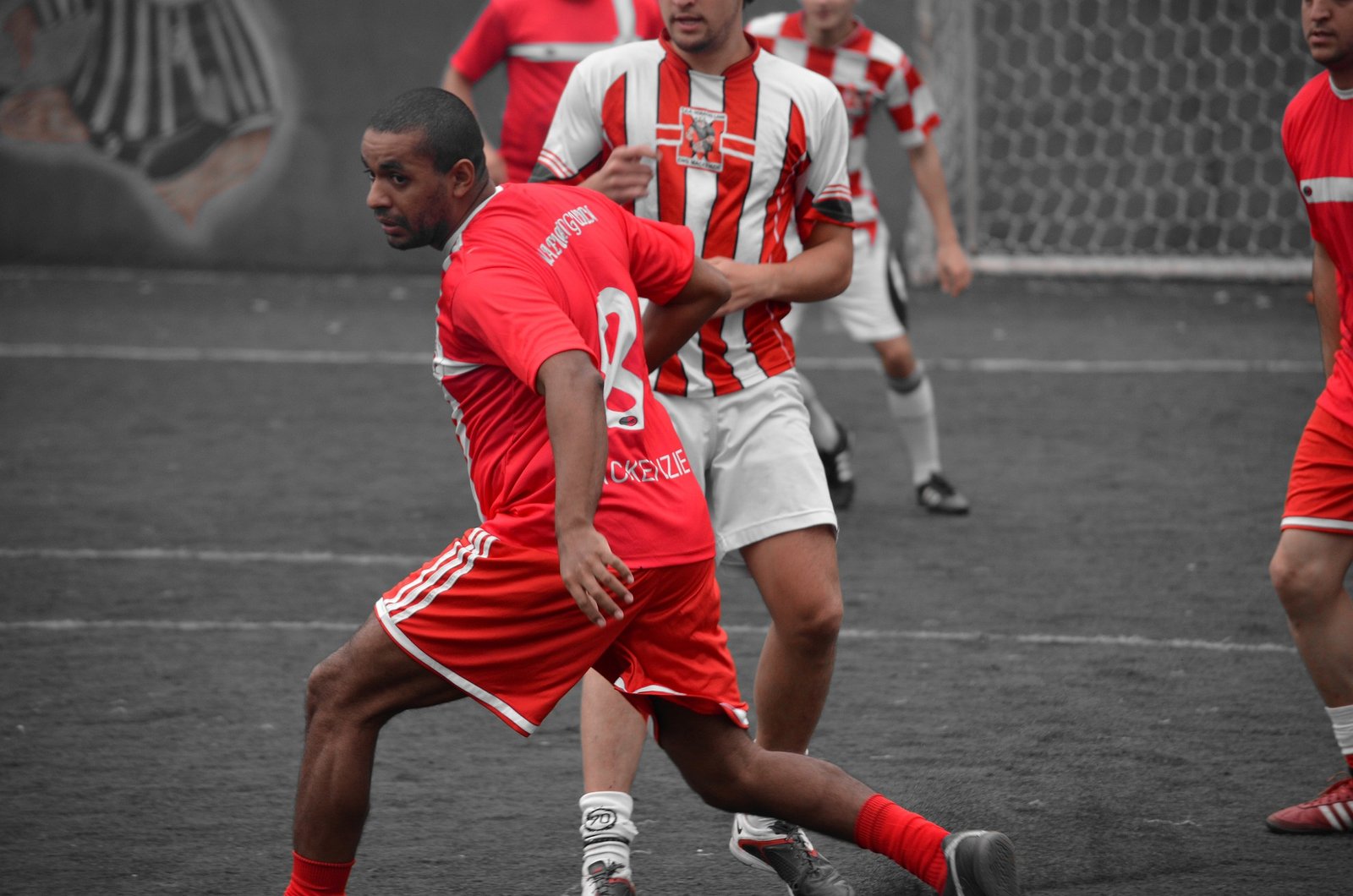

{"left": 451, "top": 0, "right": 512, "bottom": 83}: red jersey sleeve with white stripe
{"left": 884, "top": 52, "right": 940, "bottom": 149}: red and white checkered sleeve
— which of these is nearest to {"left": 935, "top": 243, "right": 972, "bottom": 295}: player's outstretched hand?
{"left": 884, "top": 52, "right": 940, "bottom": 149}: red and white checkered sleeve

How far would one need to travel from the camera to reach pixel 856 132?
7.22 metres

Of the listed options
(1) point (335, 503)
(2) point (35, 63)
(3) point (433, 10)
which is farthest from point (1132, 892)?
(2) point (35, 63)

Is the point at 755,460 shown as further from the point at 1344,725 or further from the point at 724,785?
the point at 1344,725

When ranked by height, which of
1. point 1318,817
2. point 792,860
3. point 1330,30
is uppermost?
point 1330,30

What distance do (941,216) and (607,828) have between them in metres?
4.04

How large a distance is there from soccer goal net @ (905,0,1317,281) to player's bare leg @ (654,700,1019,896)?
953 cm

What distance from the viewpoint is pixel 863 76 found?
702 centimetres

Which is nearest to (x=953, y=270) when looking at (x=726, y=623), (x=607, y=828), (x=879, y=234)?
(x=879, y=234)

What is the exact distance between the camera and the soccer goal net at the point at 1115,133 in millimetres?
12453

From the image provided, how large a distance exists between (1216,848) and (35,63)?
11553 millimetres

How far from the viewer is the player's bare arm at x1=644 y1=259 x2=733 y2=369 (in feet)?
10.9

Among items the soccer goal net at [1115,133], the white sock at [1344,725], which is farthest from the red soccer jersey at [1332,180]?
the soccer goal net at [1115,133]

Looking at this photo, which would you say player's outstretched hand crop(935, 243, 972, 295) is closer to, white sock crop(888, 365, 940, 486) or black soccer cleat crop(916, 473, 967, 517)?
white sock crop(888, 365, 940, 486)

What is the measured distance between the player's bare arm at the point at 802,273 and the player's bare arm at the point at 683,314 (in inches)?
8.8
